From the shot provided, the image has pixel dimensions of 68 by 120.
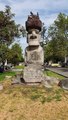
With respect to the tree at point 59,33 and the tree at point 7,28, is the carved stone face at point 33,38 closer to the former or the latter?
the tree at point 7,28

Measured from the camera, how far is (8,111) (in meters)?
11.8

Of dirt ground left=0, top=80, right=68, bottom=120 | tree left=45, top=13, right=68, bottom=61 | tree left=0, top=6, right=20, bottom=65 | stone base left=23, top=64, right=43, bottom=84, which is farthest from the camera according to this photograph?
tree left=45, top=13, right=68, bottom=61

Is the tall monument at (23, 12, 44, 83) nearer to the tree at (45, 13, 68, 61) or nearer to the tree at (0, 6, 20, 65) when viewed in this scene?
the tree at (0, 6, 20, 65)

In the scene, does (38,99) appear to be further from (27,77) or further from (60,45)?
(60,45)

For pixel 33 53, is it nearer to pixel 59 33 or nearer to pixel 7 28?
pixel 7 28

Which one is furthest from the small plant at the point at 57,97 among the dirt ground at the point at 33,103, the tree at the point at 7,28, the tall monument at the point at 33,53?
the tree at the point at 7,28

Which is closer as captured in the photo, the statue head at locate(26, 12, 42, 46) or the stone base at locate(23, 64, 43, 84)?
the stone base at locate(23, 64, 43, 84)

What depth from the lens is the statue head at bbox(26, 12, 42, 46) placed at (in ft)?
51.3

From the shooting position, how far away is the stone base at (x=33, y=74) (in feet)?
49.4

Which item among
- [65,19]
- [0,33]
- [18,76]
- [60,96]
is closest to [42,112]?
[60,96]

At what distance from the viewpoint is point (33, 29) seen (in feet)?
51.9

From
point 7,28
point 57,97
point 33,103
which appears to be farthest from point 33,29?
point 7,28

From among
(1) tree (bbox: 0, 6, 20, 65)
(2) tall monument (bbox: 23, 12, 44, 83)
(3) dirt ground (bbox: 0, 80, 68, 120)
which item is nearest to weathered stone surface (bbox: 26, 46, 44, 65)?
(2) tall monument (bbox: 23, 12, 44, 83)

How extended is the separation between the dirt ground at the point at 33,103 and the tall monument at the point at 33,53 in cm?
75
